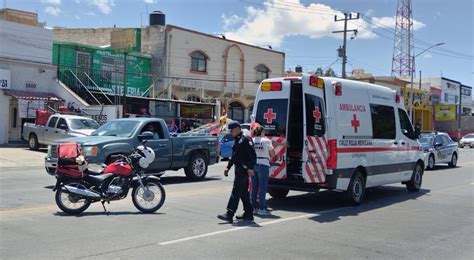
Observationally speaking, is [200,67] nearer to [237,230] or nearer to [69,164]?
[69,164]

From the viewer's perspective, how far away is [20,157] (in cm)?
2225

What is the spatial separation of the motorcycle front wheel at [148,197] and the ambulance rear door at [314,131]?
2.87 meters

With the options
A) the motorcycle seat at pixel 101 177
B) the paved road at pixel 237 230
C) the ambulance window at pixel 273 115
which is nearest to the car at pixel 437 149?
the paved road at pixel 237 230

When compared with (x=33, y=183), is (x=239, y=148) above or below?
above

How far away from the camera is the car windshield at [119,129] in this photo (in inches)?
535

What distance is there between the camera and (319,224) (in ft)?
29.6

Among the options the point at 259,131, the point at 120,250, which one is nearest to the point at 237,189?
the point at 259,131

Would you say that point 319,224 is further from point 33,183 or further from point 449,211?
point 33,183

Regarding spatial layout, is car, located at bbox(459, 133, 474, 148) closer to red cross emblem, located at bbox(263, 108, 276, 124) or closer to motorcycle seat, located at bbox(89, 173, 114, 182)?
red cross emblem, located at bbox(263, 108, 276, 124)

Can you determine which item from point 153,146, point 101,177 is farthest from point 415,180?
point 101,177

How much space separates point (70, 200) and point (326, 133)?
5.00 meters

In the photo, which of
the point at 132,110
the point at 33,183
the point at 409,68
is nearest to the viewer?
the point at 33,183

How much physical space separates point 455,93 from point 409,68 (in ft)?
29.4

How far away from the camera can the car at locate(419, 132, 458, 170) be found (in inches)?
866
